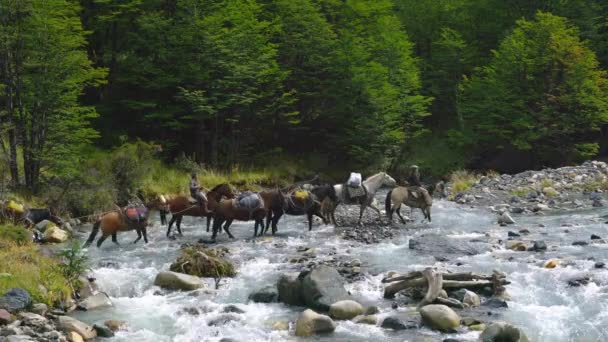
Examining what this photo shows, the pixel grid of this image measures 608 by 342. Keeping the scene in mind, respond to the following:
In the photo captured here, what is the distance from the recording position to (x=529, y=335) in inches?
399

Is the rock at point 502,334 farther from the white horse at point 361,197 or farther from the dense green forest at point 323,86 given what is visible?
the dense green forest at point 323,86

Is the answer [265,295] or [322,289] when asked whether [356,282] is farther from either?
[265,295]

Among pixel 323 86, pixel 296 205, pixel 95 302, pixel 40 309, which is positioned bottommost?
pixel 95 302

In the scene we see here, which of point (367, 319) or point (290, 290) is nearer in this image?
point (367, 319)

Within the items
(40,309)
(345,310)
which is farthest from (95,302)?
(345,310)

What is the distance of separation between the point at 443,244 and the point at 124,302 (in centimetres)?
801

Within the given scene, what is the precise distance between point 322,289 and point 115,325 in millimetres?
3764

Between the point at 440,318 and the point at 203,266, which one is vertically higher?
the point at 440,318

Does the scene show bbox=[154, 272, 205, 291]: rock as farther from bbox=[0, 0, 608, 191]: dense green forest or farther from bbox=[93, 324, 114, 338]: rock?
bbox=[0, 0, 608, 191]: dense green forest

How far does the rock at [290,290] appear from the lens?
12.1 meters

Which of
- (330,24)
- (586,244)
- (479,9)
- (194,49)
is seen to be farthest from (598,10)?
(586,244)

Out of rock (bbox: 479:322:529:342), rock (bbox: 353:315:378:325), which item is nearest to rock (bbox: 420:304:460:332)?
rock (bbox: 479:322:529:342)

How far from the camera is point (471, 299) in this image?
1149 cm

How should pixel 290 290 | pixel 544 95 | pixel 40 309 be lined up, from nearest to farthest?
pixel 40 309 → pixel 290 290 → pixel 544 95
